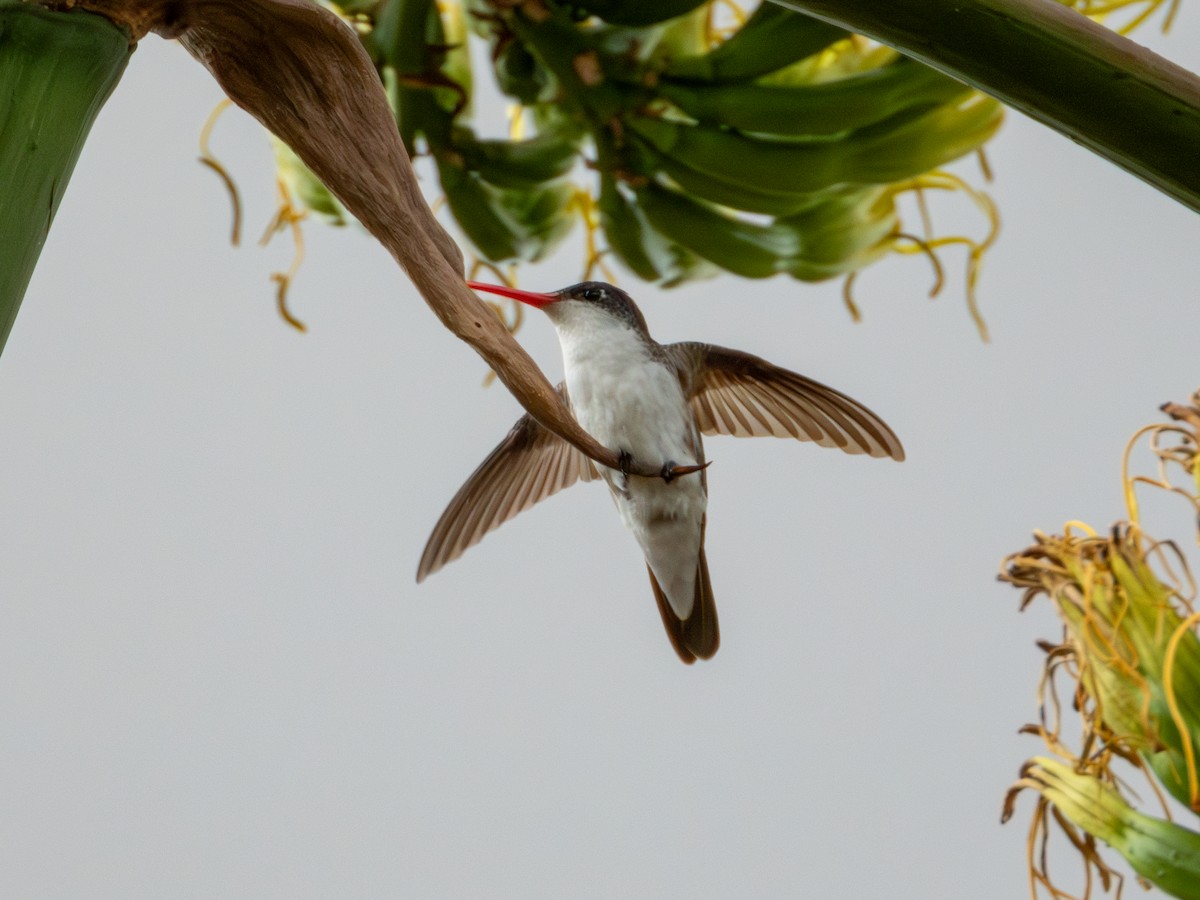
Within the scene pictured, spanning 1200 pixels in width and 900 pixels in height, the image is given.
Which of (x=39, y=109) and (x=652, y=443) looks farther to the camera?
(x=652, y=443)

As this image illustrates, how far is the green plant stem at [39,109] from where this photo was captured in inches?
8.9

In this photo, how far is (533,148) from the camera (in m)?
0.59

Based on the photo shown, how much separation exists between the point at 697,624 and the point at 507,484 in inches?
4.5

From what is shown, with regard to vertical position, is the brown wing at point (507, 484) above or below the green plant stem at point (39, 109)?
above

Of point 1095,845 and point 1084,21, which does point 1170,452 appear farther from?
point 1084,21

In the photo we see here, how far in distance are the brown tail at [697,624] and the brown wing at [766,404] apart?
0.26ft

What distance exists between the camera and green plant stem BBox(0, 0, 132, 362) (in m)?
0.23

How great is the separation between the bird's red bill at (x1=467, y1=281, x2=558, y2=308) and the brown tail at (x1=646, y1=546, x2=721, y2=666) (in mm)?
137

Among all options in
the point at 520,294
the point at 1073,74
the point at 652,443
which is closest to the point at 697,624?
the point at 652,443

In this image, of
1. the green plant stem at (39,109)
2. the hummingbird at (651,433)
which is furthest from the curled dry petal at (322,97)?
the hummingbird at (651,433)

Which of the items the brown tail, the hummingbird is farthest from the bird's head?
the brown tail

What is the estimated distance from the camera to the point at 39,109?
239 mm

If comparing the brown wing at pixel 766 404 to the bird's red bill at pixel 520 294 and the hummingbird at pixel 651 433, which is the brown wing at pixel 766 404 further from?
the bird's red bill at pixel 520 294

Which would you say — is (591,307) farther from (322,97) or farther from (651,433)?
(322,97)
